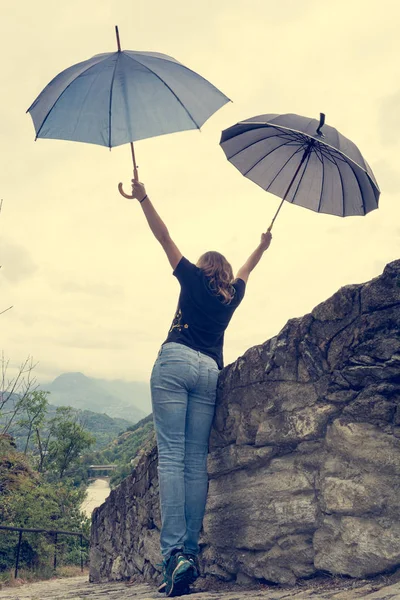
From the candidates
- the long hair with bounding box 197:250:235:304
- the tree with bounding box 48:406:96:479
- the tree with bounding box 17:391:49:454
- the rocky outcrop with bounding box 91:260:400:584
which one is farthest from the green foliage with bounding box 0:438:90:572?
the tree with bounding box 48:406:96:479

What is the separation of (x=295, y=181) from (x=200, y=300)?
5.95 ft

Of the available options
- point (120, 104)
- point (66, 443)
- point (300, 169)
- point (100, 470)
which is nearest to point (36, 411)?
point (66, 443)

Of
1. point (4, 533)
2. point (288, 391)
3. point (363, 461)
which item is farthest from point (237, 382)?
point (4, 533)

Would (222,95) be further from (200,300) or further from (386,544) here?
(386,544)

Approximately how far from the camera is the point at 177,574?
386 centimetres

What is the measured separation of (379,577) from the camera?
3414 millimetres

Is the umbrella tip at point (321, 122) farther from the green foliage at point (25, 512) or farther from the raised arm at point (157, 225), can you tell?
the green foliage at point (25, 512)

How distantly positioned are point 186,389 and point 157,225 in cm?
133

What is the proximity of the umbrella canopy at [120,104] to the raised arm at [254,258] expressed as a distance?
1.26 metres

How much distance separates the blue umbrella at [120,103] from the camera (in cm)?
420

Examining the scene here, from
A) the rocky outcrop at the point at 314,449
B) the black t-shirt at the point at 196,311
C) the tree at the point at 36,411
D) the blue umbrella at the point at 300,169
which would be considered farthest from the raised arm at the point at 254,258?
the tree at the point at 36,411

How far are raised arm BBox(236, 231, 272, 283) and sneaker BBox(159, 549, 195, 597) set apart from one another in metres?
2.27

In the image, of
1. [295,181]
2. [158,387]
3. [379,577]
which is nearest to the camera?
[379,577]

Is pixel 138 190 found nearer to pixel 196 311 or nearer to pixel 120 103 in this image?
pixel 120 103
